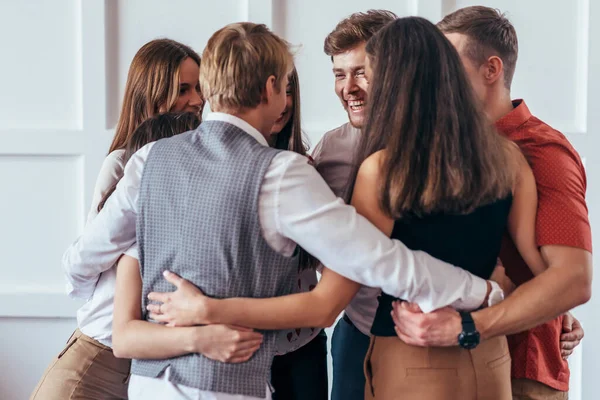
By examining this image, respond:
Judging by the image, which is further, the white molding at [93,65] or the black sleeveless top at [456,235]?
the white molding at [93,65]

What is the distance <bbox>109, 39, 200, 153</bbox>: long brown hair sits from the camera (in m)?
2.11

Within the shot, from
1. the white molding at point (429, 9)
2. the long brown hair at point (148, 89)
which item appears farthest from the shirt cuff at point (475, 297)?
the white molding at point (429, 9)

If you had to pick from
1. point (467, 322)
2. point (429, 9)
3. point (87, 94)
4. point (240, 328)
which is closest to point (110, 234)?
point (240, 328)

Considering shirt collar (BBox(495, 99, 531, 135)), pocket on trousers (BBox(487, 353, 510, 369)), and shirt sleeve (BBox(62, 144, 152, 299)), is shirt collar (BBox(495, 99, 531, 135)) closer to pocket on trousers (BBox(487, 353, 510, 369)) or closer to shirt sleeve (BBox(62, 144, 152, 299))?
pocket on trousers (BBox(487, 353, 510, 369))

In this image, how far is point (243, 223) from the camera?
4.08ft

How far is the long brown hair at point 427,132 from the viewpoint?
4.29 feet

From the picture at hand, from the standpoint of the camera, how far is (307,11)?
102 inches

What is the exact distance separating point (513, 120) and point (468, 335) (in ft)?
1.75

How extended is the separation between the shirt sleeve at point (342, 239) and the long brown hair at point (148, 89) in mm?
967

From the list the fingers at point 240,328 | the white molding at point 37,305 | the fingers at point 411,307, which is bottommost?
the white molding at point 37,305

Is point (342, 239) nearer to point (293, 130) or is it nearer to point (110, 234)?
point (110, 234)

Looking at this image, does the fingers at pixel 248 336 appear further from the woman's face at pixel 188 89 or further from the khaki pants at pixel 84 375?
the woman's face at pixel 188 89

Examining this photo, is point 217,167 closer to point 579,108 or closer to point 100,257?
point 100,257

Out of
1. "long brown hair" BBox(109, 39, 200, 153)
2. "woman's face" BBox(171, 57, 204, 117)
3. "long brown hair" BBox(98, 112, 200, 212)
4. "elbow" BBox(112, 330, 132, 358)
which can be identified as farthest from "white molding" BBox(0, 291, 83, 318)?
"elbow" BBox(112, 330, 132, 358)
